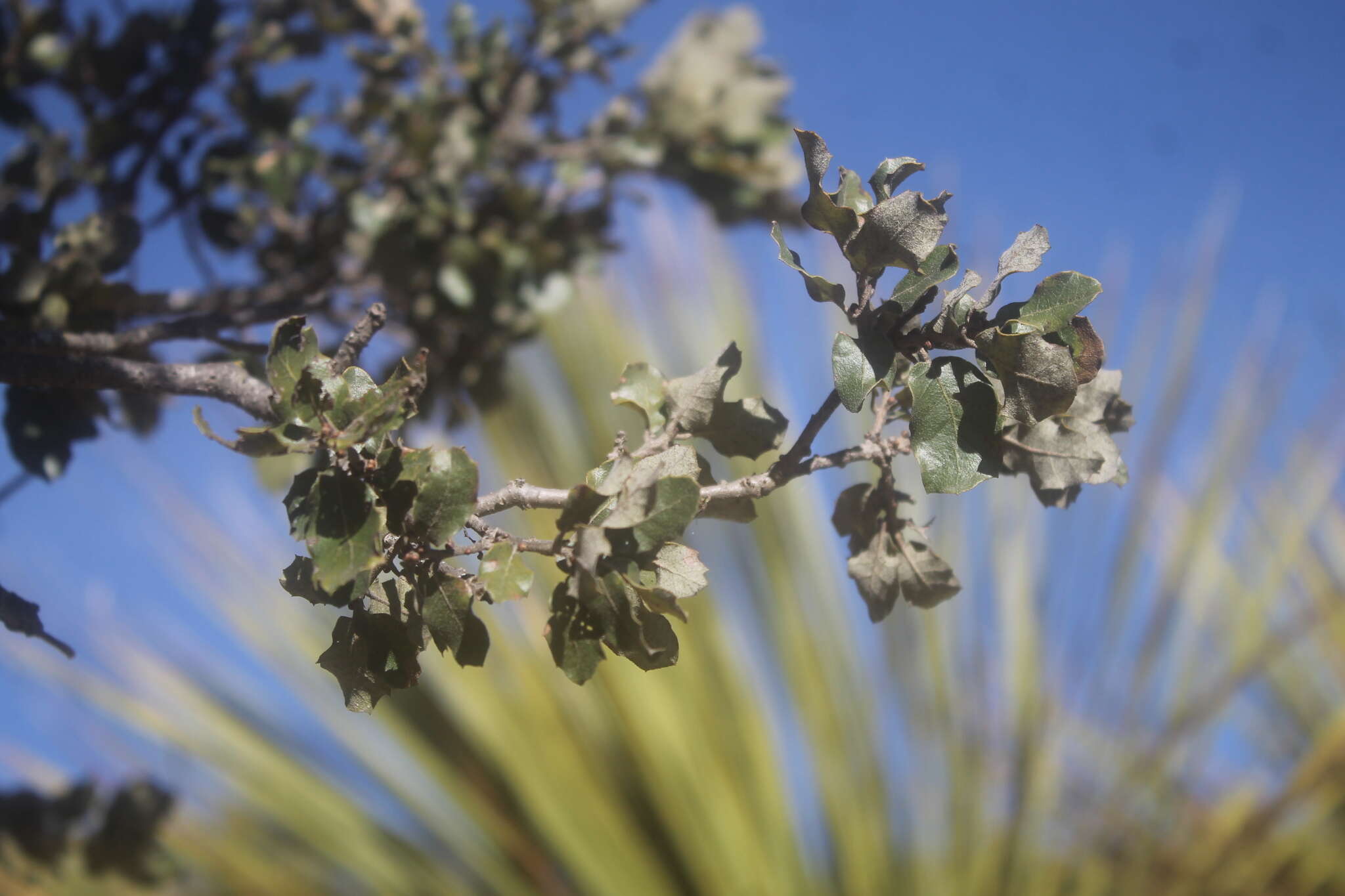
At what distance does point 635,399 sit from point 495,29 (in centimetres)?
55

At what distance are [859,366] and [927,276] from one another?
4 centimetres

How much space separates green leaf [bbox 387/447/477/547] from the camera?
0.89 ft

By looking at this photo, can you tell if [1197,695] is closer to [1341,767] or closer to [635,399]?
[1341,767]

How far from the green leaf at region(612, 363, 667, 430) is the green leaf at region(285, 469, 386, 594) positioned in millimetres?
114

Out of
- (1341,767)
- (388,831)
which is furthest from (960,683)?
(388,831)

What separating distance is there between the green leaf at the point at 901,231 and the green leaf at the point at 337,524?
0.54 feet

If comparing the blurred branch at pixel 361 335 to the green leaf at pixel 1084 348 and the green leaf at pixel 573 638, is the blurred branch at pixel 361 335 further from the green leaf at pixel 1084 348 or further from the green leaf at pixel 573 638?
the green leaf at pixel 1084 348

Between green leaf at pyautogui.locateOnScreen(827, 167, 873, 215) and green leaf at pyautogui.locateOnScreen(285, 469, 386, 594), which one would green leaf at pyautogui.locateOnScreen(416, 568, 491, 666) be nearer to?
green leaf at pyautogui.locateOnScreen(285, 469, 386, 594)

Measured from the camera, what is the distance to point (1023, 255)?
0.88 ft

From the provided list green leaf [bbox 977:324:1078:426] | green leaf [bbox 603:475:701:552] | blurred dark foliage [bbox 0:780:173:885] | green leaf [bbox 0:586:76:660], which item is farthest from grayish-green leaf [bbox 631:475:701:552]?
blurred dark foliage [bbox 0:780:173:885]

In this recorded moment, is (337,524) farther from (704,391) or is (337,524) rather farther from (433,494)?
(704,391)

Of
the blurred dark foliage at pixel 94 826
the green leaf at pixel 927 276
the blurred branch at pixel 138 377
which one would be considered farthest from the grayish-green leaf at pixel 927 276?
the blurred dark foliage at pixel 94 826

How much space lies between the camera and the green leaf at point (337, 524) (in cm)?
25

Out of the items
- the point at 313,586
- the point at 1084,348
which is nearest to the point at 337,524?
the point at 313,586
